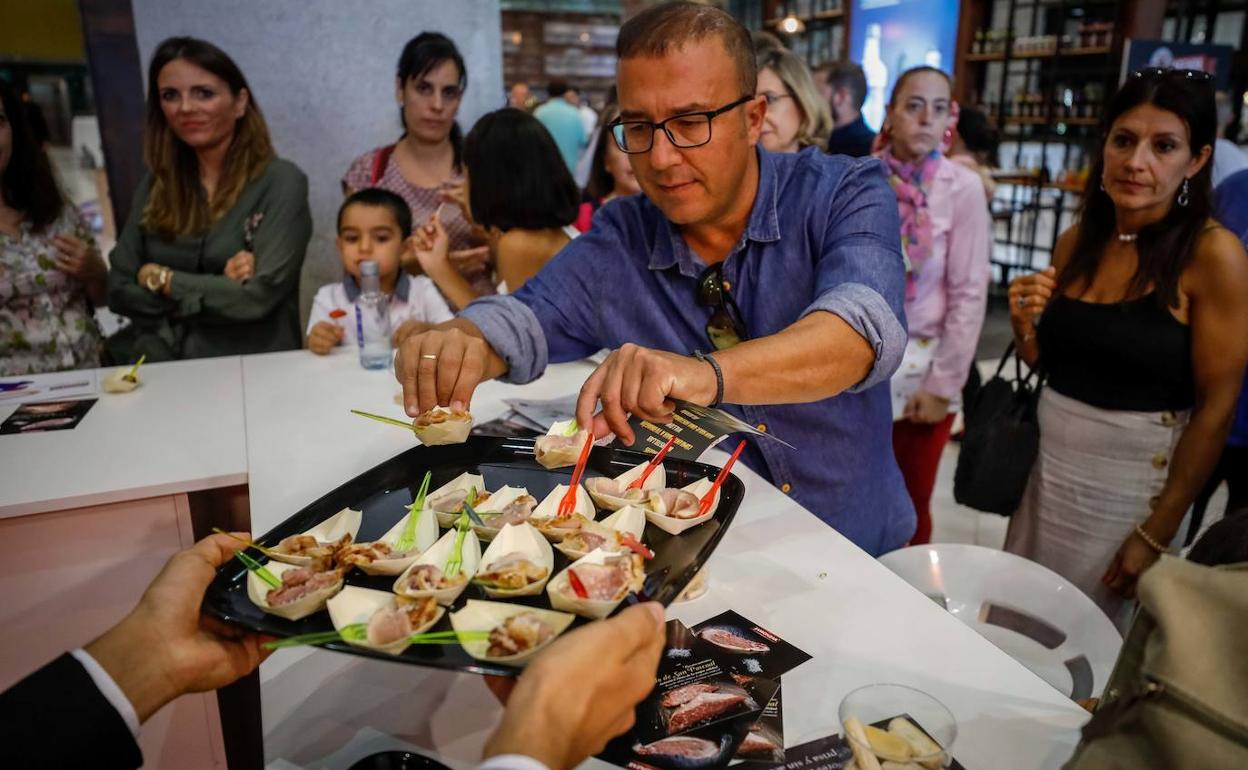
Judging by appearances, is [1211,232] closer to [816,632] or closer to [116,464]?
[816,632]

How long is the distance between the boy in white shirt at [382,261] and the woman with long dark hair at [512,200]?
0.09 m

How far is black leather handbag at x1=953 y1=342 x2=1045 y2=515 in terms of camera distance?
2.14 metres

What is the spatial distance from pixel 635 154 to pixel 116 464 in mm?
1269

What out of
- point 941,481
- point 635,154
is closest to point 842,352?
point 635,154

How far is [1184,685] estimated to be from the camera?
1.98 ft

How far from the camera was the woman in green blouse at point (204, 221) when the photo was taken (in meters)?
2.67

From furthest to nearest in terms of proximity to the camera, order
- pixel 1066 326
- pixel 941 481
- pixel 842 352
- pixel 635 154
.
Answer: pixel 941 481 → pixel 1066 326 → pixel 635 154 → pixel 842 352

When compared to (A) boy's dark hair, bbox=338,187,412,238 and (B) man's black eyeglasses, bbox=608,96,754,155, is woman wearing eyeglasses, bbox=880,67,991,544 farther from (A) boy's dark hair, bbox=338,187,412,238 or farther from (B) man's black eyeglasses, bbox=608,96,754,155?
(A) boy's dark hair, bbox=338,187,412,238

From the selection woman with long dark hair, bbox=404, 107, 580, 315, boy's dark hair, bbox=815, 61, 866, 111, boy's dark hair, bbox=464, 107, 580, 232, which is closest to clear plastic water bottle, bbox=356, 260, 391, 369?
woman with long dark hair, bbox=404, 107, 580, 315

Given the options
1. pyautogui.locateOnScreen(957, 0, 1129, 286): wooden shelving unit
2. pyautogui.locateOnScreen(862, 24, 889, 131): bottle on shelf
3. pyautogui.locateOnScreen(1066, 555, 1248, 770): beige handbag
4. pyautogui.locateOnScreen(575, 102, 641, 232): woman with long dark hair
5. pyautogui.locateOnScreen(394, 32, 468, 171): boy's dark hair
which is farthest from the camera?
pyautogui.locateOnScreen(862, 24, 889, 131): bottle on shelf

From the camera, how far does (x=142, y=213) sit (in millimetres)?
2727

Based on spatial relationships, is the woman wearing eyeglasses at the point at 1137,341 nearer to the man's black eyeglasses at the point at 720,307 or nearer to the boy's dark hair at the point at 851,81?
the man's black eyeglasses at the point at 720,307

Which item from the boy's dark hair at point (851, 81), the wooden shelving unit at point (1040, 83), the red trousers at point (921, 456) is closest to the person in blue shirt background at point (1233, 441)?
the red trousers at point (921, 456)

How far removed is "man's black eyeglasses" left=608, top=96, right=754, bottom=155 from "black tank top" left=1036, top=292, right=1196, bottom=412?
3.70 ft
